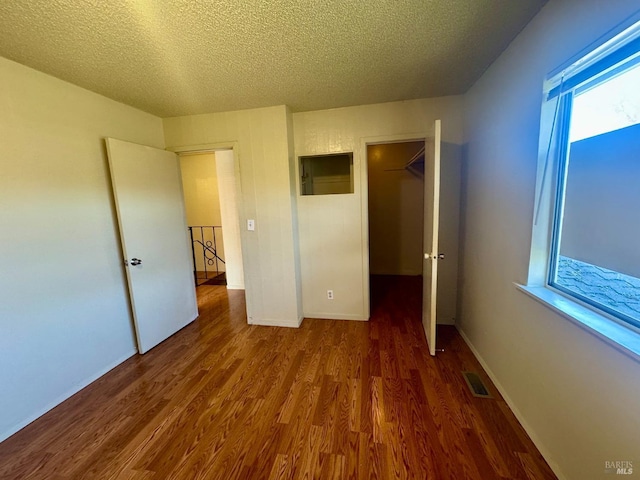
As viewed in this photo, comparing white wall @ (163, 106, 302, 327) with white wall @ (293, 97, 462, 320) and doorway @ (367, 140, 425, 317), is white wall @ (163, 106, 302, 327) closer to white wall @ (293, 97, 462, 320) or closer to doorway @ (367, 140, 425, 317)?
white wall @ (293, 97, 462, 320)

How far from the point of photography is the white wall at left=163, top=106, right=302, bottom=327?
259cm

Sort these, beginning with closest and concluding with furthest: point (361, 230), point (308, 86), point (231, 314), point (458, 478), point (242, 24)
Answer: point (458, 478)
point (242, 24)
point (308, 86)
point (361, 230)
point (231, 314)

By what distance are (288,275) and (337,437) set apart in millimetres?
1582

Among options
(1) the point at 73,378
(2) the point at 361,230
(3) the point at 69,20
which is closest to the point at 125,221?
(1) the point at 73,378

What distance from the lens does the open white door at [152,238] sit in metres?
2.25

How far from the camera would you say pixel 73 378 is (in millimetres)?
1910

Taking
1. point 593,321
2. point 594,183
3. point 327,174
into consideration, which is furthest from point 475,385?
point 327,174

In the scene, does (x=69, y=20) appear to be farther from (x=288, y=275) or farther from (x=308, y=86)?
(x=288, y=275)

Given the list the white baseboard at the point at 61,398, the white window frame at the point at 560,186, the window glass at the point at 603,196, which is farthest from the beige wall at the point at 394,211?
the white baseboard at the point at 61,398

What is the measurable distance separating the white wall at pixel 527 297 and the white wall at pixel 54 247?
3.09 m

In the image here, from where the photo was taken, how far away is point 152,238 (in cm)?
251

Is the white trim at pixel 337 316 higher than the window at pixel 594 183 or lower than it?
lower

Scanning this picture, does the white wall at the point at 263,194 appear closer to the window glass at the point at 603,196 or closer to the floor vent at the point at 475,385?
the floor vent at the point at 475,385

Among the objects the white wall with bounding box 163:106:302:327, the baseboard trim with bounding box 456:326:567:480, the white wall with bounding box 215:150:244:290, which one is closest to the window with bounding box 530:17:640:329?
the baseboard trim with bounding box 456:326:567:480
